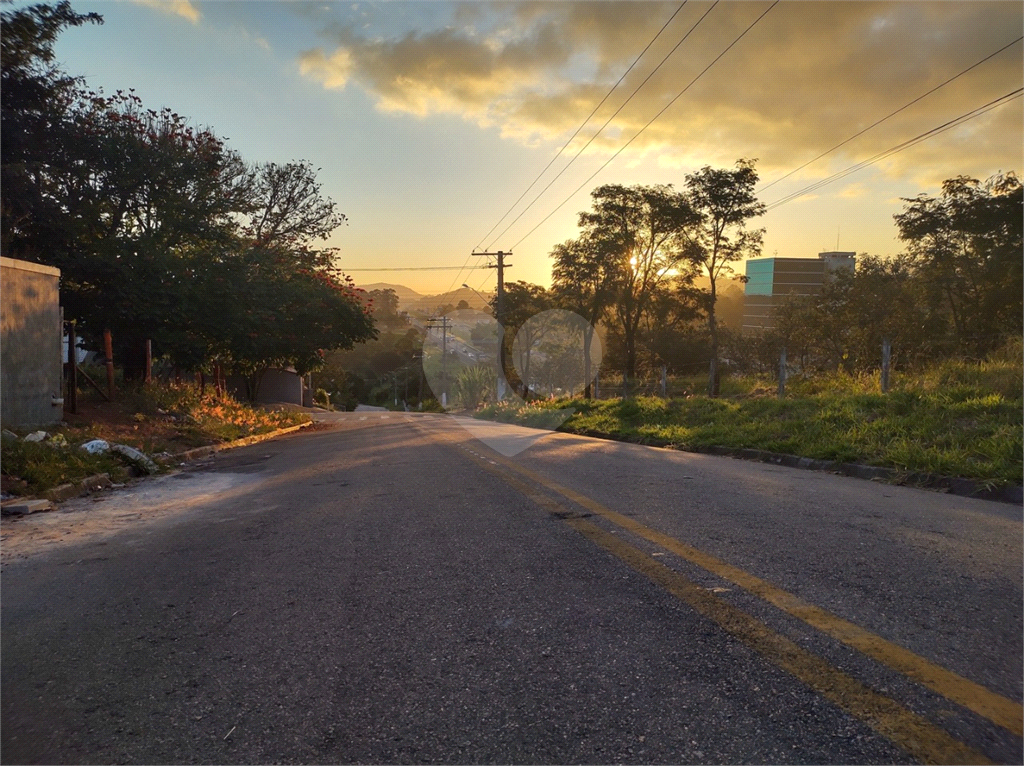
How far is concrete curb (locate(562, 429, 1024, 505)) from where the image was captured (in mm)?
7195

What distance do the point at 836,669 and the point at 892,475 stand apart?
6.56 meters

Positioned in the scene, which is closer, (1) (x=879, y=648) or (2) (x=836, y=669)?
(2) (x=836, y=669)

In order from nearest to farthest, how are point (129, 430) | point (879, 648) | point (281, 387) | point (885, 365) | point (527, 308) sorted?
1. point (879, 648)
2. point (885, 365)
3. point (129, 430)
4. point (527, 308)
5. point (281, 387)

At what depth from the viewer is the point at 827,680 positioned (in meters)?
2.61

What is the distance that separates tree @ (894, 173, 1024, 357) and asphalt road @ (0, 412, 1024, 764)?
83.7ft

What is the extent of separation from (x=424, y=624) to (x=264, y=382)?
158 feet

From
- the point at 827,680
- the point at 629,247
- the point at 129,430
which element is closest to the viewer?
the point at 827,680

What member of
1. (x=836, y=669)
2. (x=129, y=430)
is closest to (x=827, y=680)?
(x=836, y=669)

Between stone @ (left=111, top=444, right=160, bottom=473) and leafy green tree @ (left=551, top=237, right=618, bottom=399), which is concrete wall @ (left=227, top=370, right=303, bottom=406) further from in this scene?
stone @ (left=111, top=444, right=160, bottom=473)

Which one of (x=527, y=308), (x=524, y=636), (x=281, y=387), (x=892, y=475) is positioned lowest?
(x=281, y=387)

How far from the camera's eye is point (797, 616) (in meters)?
3.25

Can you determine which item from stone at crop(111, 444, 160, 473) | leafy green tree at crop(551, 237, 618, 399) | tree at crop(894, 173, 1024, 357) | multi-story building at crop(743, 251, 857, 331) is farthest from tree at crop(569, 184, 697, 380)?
multi-story building at crop(743, 251, 857, 331)

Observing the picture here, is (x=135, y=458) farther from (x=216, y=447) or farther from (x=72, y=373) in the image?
(x=72, y=373)

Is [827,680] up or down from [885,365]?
down
